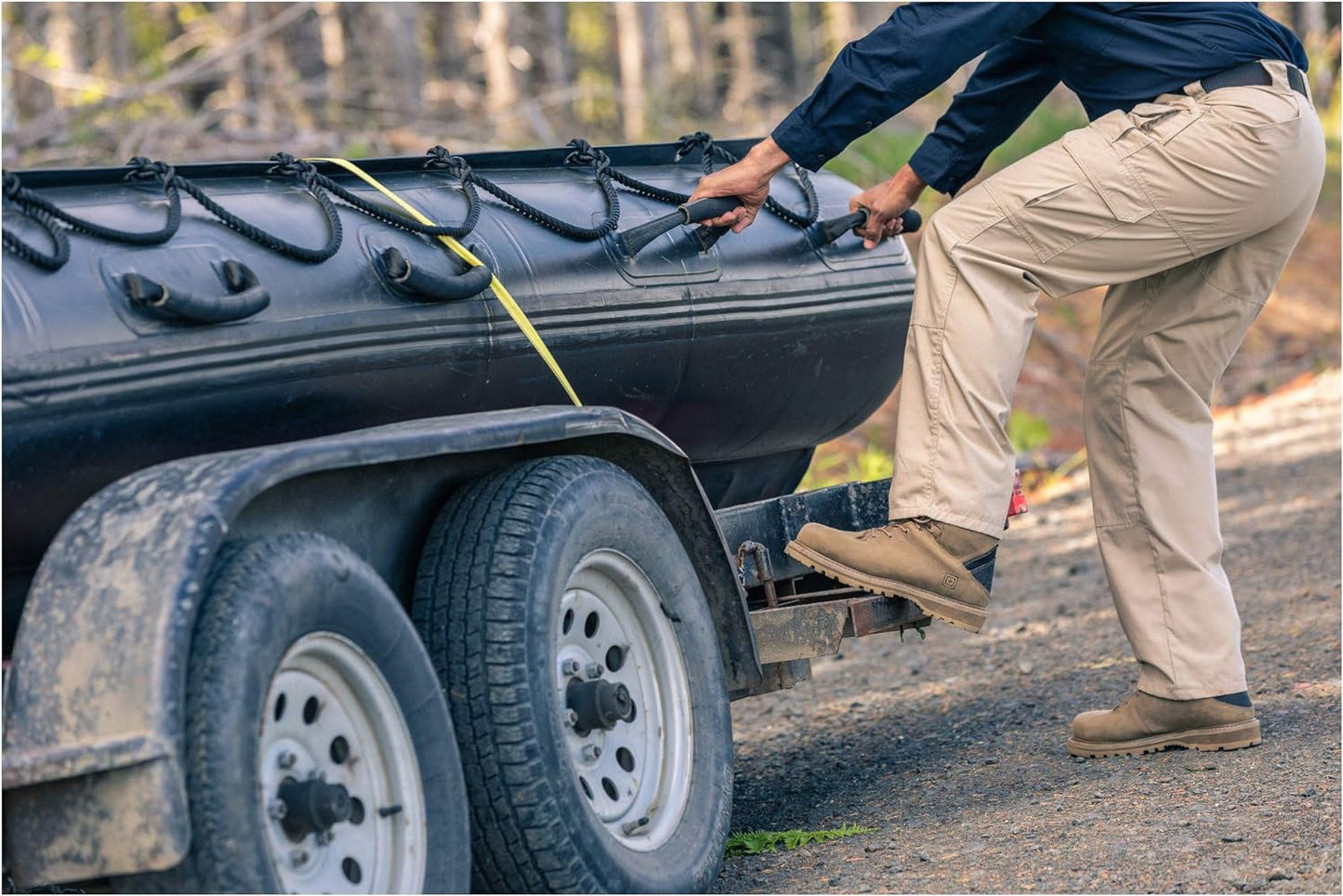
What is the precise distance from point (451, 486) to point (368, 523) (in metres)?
0.22

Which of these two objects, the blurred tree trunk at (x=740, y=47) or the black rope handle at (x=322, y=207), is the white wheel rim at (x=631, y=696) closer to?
the black rope handle at (x=322, y=207)

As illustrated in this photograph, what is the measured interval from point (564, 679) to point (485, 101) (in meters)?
13.6

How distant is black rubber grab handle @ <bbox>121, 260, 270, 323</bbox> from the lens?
2.55 meters

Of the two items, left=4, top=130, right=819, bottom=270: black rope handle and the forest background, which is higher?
the forest background

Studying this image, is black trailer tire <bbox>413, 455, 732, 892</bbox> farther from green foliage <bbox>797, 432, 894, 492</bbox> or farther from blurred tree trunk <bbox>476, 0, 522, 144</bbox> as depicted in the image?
blurred tree trunk <bbox>476, 0, 522, 144</bbox>

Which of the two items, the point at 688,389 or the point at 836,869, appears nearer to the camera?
the point at 836,869

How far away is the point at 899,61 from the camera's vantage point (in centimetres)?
340

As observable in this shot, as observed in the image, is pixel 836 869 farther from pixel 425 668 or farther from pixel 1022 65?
pixel 1022 65

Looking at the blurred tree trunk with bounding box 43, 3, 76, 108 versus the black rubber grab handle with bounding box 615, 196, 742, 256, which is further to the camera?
the blurred tree trunk with bounding box 43, 3, 76, 108

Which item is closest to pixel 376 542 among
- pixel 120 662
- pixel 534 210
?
pixel 120 662

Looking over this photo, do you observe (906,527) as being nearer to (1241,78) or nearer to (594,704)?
(594,704)

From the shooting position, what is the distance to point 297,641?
7.32 feet

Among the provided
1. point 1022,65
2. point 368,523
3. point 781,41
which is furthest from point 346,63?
point 368,523

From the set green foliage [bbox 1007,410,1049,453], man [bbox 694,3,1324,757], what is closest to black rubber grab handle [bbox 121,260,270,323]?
man [bbox 694,3,1324,757]
